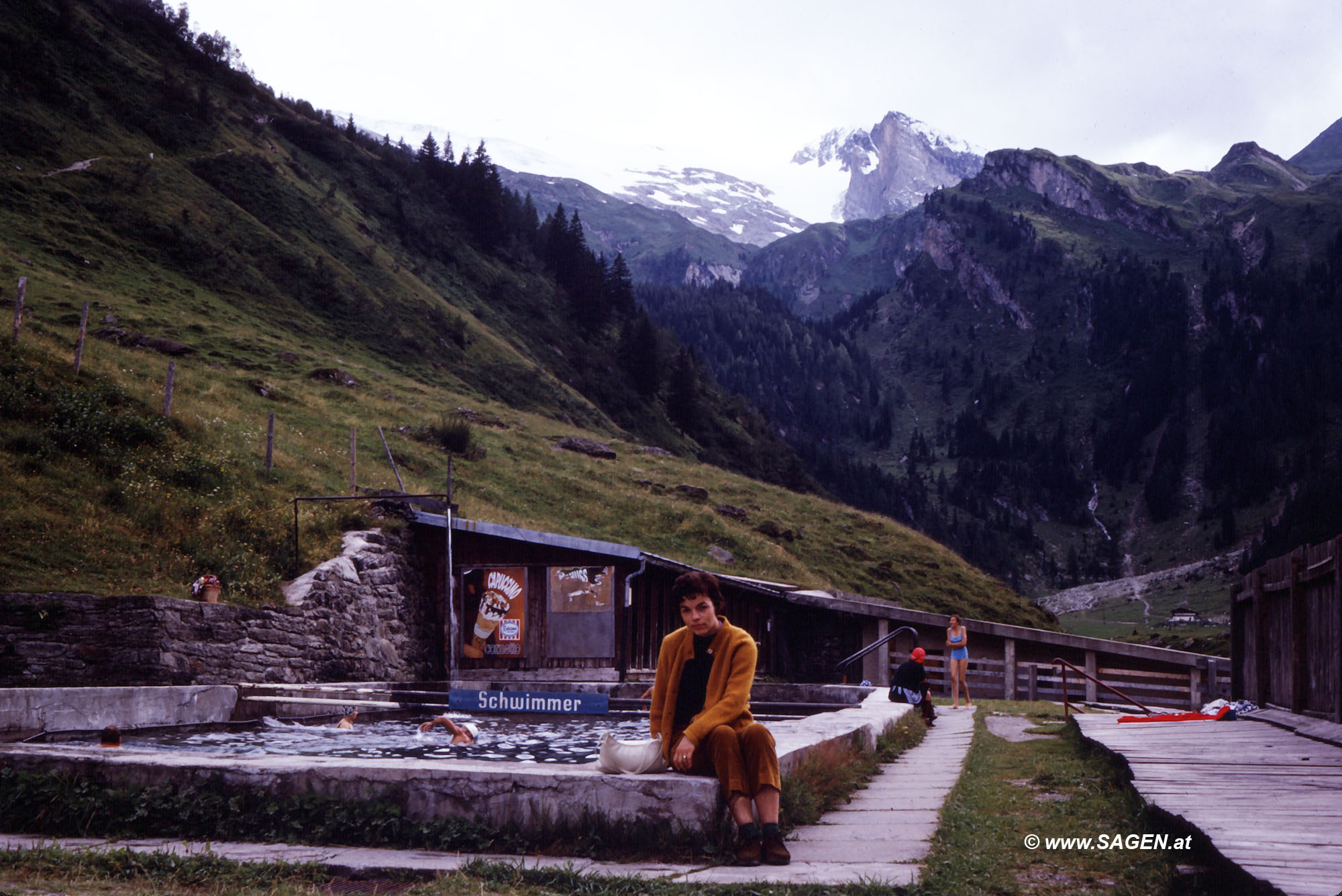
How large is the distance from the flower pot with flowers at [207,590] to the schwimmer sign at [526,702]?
166 inches

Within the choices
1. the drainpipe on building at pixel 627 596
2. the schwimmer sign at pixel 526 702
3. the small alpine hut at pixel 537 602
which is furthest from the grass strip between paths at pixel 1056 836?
the small alpine hut at pixel 537 602

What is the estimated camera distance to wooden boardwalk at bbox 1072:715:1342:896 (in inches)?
139

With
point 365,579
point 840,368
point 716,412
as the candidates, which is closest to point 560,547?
point 365,579

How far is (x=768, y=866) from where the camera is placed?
494 centimetres

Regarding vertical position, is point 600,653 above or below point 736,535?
below

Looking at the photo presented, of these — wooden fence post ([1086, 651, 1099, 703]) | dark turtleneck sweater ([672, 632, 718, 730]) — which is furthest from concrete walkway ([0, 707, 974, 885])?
wooden fence post ([1086, 651, 1099, 703])

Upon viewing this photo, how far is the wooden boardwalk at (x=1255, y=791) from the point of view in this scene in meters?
3.54

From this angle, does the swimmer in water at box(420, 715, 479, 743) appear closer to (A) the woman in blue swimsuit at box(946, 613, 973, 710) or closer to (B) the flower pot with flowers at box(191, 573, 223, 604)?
(B) the flower pot with flowers at box(191, 573, 223, 604)

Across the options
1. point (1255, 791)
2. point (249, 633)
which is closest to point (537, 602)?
point (249, 633)

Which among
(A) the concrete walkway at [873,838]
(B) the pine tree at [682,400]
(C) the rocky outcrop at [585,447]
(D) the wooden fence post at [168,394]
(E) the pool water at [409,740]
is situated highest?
(B) the pine tree at [682,400]

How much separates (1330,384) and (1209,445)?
1927cm

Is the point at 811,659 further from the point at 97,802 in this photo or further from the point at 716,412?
the point at 716,412

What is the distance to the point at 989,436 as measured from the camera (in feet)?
588

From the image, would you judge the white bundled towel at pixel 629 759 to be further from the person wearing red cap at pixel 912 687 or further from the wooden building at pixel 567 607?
the wooden building at pixel 567 607
